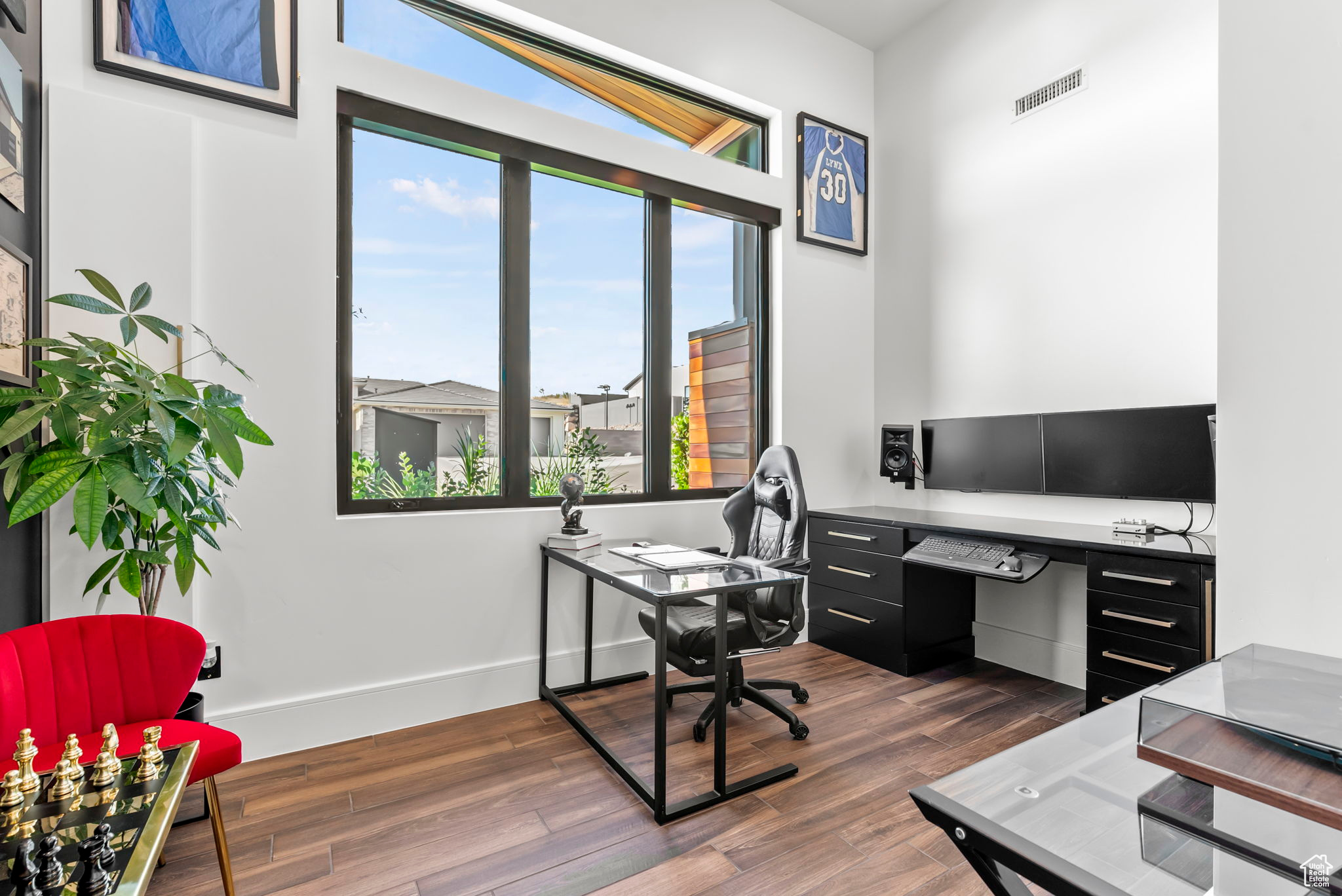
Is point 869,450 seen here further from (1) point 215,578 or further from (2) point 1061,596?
(1) point 215,578

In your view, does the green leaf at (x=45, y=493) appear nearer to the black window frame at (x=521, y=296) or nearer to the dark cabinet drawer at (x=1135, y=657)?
the black window frame at (x=521, y=296)

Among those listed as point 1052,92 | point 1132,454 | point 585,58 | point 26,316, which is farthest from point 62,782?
point 1052,92

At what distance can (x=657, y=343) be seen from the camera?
11.7ft

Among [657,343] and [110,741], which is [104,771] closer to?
[110,741]

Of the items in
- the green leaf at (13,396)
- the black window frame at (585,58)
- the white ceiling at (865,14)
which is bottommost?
the green leaf at (13,396)

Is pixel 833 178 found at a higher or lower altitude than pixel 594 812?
higher

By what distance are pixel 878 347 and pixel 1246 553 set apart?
3328 mm

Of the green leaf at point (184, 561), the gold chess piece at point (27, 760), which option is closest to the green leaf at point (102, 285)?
the green leaf at point (184, 561)

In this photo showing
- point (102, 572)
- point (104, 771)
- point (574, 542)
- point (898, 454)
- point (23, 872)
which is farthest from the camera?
point (898, 454)

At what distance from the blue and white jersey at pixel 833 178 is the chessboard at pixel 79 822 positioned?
3.97 m

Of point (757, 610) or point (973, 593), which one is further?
point (973, 593)

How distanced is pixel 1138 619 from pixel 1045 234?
6.71ft

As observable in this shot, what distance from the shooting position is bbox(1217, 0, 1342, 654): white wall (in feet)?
3.36

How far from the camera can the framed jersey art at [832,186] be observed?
399 cm
